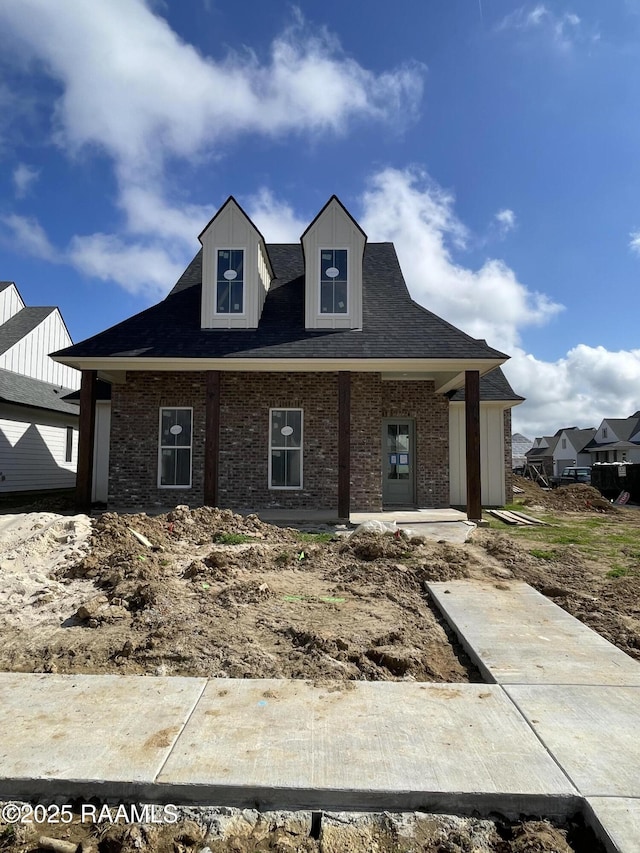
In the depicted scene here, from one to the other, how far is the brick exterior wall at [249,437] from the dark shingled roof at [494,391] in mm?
3160

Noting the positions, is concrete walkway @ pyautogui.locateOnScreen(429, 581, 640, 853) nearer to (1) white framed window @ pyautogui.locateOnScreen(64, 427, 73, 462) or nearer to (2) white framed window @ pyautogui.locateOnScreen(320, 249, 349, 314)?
(2) white framed window @ pyautogui.locateOnScreen(320, 249, 349, 314)

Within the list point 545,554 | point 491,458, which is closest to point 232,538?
point 545,554

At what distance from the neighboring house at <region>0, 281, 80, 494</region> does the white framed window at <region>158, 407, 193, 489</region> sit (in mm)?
7187

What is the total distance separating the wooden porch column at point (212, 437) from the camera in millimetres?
11258

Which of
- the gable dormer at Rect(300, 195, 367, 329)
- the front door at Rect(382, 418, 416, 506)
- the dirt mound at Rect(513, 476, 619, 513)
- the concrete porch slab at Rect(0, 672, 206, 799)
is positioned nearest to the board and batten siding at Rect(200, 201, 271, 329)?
the gable dormer at Rect(300, 195, 367, 329)

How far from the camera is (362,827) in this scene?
2.28 meters

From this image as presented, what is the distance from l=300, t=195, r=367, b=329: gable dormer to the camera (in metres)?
12.2

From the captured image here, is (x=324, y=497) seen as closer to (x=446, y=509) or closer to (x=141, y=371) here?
(x=446, y=509)

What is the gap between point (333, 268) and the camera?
12359 millimetres

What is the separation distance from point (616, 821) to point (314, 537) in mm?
7126

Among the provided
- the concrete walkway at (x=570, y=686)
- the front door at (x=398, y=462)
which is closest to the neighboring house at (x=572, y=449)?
the front door at (x=398, y=462)

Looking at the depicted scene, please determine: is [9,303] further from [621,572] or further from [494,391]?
[621,572]

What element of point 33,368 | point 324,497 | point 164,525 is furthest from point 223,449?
point 33,368

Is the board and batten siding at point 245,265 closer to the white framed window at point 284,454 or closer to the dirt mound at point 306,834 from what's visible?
the white framed window at point 284,454
